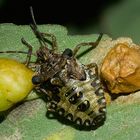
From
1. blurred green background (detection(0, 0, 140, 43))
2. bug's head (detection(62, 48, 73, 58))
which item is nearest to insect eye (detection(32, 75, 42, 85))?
bug's head (detection(62, 48, 73, 58))

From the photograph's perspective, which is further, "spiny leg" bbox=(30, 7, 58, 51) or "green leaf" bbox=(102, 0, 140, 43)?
"green leaf" bbox=(102, 0, 140, 43)

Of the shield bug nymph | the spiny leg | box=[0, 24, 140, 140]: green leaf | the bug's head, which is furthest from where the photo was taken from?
the spiny leg

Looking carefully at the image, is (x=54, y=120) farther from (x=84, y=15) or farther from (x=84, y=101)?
(x=84, y=15)

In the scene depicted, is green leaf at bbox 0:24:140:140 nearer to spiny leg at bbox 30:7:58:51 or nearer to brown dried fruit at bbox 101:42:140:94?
spiny leg at bbox 30:7:58:51

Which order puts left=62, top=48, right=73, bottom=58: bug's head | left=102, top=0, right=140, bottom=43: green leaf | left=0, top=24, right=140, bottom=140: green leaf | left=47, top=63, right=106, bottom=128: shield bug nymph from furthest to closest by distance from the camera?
left=102, top=0, right=140, bottom=43: green leaf, left=62, top=48, right=73, bottom=58: bug's head, left=0, top=24, right=140, bottom=140: green leaf, left=47, top=63, right=106, bottom=128: shield bug nymph

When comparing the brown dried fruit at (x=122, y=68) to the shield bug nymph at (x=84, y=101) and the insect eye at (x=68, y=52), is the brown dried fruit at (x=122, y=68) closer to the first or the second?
the shield bug nymph at (x=84, y=101)

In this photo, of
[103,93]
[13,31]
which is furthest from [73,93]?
[13,31]

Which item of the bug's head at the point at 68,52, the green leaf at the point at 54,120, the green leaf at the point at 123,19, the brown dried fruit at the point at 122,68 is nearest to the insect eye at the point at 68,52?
the bug's head at the point at 68,52
